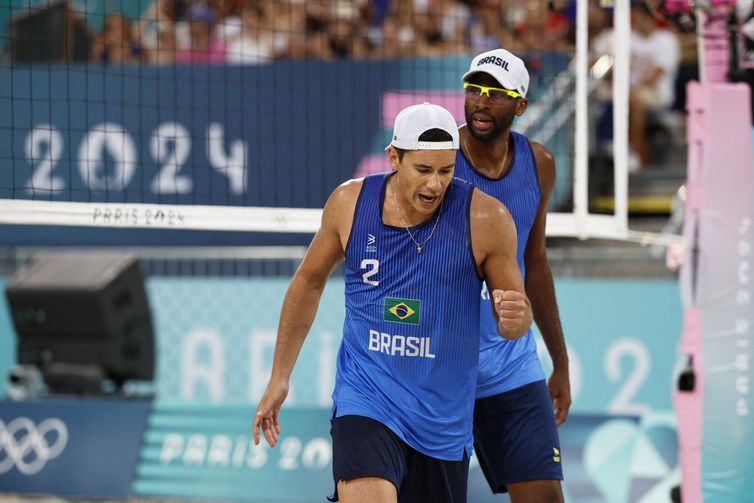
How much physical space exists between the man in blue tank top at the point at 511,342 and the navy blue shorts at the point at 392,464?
1.53 ft

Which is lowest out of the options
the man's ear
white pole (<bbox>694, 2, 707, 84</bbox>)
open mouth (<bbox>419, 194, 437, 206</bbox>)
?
open mouth (<bbox>419, 194, 437, 206</bbox>)

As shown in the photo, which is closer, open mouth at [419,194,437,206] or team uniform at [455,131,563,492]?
open mouth at [419,194,437,206]

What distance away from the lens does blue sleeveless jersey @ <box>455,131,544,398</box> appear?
16.0 feet

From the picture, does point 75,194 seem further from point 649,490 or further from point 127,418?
point 649,490

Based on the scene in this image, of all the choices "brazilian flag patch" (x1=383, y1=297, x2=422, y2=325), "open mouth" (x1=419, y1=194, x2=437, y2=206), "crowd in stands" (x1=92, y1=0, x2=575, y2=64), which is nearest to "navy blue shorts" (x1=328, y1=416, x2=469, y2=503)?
"brazilian flag patch" (x1=383, y1=297, x2=422, y2=325)

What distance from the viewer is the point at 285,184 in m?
9.46

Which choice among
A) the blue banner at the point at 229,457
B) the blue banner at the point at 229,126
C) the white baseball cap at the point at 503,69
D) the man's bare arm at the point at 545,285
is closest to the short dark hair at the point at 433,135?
the white baseball cap at the point at 503,69

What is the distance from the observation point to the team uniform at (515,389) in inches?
192

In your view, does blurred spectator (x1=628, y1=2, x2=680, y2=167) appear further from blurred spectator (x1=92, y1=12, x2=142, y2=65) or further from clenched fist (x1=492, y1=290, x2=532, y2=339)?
clenched fist (x1=492, y1=290, x2=532, y2=339)

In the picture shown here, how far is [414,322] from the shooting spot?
429 centimetres

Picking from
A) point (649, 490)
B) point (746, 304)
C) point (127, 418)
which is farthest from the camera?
point (127, 418)

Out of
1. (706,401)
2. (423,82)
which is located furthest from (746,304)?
(423,82)

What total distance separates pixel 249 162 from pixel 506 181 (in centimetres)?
466

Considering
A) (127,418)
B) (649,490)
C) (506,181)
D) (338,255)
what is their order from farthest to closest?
(127,418) < (649,490) < (506,181) < (338,255)
